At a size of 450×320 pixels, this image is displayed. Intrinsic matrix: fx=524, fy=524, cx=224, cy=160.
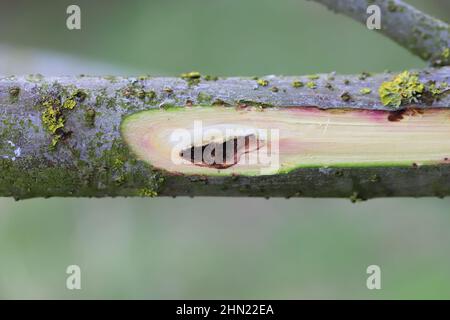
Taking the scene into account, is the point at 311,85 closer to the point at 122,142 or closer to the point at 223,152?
the point at 223,152

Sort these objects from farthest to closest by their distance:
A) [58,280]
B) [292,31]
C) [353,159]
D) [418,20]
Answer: [292,31] < [58,280] < [418,20] < [353,159]

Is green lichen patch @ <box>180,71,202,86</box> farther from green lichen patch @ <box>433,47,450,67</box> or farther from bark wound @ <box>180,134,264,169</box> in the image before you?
green lichen patch @ <box>433,47,450,67</box>

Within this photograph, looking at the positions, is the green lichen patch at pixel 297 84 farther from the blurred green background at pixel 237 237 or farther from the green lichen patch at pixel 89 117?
the blurred green background at pixel 237 237

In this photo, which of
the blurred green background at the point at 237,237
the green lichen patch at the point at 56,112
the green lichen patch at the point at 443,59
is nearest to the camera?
the green lichen patch at the point at 56,112

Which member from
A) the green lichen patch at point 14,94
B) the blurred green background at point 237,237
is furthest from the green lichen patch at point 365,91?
the blurred green background at point 237,237
